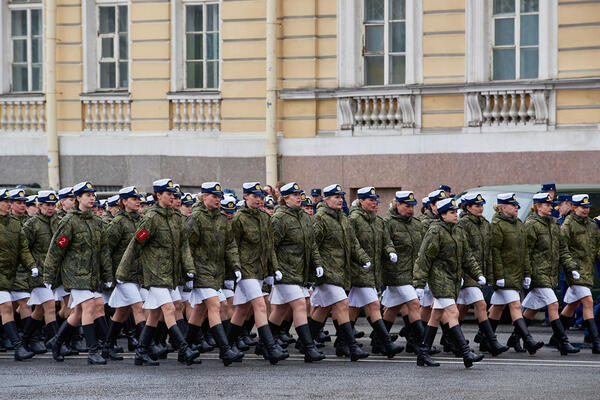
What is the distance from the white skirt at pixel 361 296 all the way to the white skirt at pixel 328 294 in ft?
1.13

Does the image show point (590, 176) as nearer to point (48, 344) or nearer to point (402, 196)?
point (402, 196)

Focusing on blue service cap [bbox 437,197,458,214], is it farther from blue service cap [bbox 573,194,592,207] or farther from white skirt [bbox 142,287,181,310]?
white skirt [bbox 142,287,181,310]

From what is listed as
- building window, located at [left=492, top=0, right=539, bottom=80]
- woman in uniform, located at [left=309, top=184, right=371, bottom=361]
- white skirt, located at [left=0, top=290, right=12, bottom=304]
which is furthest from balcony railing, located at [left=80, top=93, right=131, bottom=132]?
woman in uniform, located at [left=309, top=184, right=371, bottom=361]

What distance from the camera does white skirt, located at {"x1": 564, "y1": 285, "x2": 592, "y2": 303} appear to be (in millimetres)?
16375

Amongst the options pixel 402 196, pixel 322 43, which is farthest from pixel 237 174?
pixel 402 196

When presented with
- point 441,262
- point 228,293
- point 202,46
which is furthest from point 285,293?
point 202,46

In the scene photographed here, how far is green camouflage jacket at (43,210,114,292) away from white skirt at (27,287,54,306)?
0.56m

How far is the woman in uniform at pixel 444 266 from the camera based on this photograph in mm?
15016

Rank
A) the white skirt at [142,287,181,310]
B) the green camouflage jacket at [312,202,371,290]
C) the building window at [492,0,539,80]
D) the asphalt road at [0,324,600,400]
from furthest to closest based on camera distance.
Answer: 1. the building window at [492,0,539,80]
2. the green camouflage jacket at [312,202,371,290]
3. the white skirt at [142,287,181,310]
4. the asphalt road at [0,324,600,400]

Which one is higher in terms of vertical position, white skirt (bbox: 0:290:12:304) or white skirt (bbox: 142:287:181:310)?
white skirt (bbox: 142:287:181:310)

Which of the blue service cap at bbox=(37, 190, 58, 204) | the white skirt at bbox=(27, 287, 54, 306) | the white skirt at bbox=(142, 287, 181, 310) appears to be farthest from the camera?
the blue service cap at bbox=(37, 190, 58, 204)

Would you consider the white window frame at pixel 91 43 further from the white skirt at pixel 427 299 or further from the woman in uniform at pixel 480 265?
the woman in uniform at pixel 480 265

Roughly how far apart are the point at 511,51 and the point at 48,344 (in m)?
10.6

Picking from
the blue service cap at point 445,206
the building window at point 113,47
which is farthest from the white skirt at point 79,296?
the building window at point 113,47
